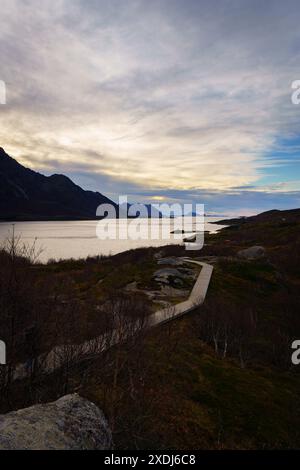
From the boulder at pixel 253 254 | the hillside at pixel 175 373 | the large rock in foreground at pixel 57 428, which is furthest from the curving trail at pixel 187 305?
the boulder at pixel 253 254

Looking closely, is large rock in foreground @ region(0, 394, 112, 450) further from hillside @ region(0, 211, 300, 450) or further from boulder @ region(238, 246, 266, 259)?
boulder @ region(238, 246, 266, 259)

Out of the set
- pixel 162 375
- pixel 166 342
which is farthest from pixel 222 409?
pixel 166 342

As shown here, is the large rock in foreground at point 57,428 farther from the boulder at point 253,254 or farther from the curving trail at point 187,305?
the boulder at point 253,254

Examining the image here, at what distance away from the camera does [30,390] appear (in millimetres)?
12953

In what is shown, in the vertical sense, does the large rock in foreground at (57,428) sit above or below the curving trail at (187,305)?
above

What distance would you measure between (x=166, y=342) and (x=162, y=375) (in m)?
4.33

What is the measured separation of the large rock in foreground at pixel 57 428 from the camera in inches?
312

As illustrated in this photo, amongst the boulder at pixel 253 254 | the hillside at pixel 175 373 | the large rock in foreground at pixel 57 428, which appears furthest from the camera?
the boulder at pixel 253 254

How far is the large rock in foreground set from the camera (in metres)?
7.93

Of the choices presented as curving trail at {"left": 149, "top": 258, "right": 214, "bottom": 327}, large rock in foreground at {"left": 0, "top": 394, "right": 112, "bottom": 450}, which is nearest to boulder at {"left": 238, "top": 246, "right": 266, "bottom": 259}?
curving trail at {"left": 149, "top": 258, "right": 214, "bottom": 327}

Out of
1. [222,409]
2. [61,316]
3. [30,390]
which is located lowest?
[222,409]

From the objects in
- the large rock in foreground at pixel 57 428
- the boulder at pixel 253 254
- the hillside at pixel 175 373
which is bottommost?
the hillside at pixel 175 373
